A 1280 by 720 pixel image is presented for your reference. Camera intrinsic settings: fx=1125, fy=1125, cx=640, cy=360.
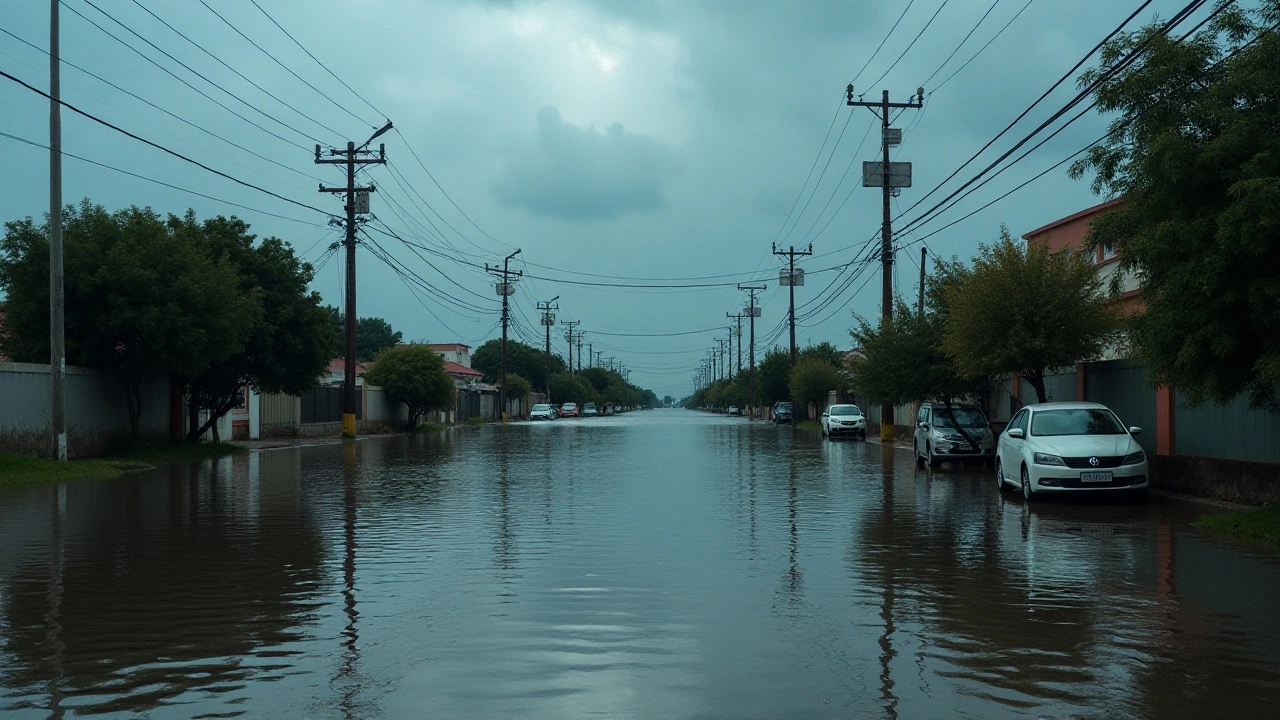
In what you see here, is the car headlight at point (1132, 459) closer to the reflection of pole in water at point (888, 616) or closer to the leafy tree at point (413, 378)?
the reflection of pole in water at point (888, 616)

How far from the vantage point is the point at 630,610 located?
880 centimetres

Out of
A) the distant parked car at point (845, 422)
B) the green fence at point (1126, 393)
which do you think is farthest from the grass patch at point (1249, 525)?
the distant parked car at point (845, 422)

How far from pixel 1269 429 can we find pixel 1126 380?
244 inches

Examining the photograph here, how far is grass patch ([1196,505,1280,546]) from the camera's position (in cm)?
1288

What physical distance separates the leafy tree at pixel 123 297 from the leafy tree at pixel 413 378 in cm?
2923

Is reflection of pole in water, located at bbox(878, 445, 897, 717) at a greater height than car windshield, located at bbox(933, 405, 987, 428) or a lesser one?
lesser

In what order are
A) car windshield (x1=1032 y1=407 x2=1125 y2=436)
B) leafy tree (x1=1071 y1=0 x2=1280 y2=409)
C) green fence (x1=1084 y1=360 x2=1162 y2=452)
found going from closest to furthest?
leafy tree (x1=1071 y1=0 x2=1280 y2=409) → car windshield (x1=1032 y1=407 x2=1125 y2=436) → green fence (x1=1084 y1=360 x2=1162 y2=452)

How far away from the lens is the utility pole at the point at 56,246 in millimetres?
23438

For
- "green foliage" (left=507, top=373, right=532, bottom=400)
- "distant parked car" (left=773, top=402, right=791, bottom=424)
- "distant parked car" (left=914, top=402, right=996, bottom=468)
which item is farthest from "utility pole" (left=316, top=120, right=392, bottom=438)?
"green foliage" (left=507, top=373, right=532, bottom=400)

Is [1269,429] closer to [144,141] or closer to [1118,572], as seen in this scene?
[1118,572]

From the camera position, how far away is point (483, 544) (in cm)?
1276

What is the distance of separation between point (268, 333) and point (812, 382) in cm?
4293

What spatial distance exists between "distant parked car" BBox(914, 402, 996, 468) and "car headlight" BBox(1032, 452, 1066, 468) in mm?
9484

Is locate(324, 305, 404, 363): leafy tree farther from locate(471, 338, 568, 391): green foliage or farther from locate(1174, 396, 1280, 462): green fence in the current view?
locate(1174, 396, 1280, 462): green fence
